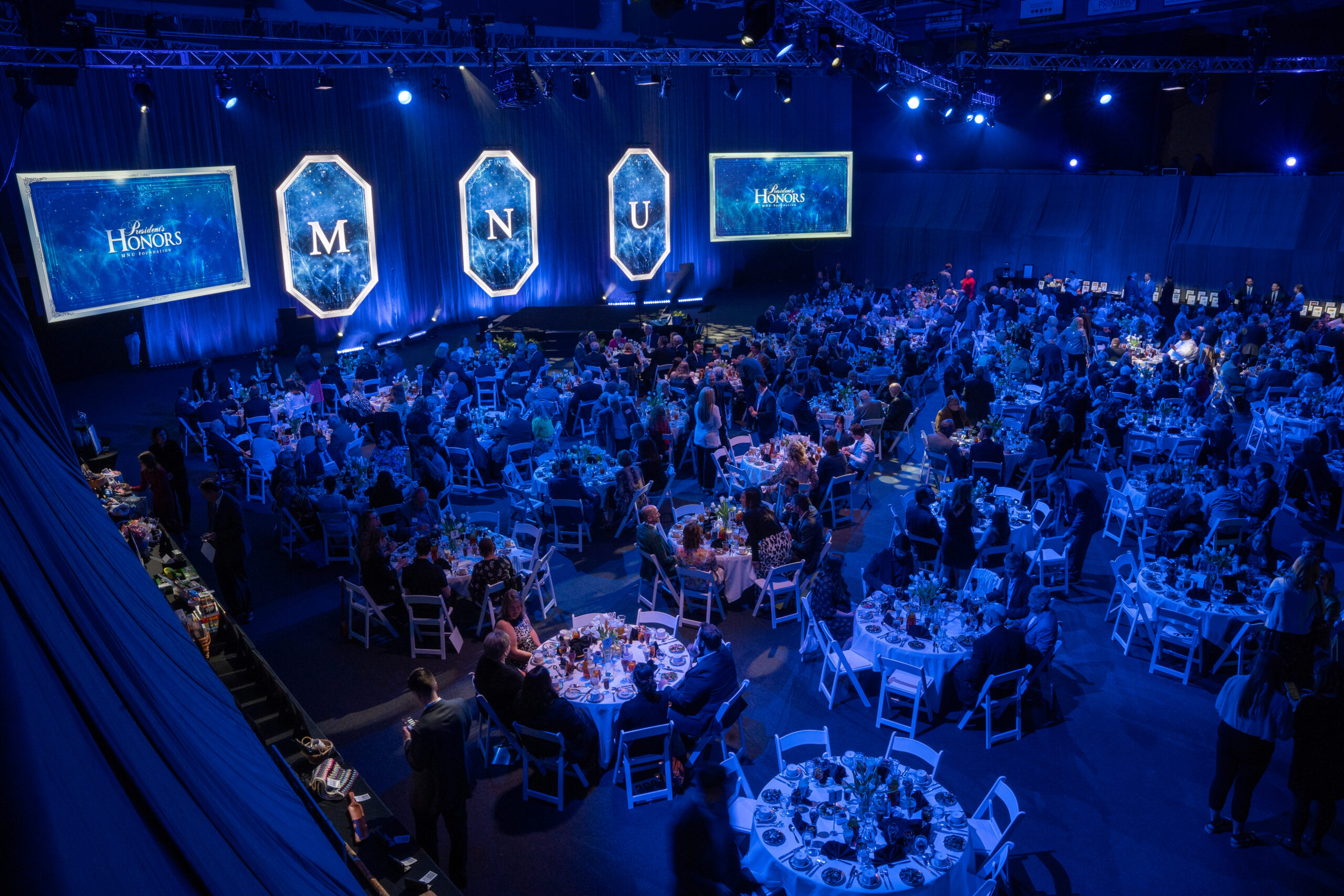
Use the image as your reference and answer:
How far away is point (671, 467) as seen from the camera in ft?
38.1

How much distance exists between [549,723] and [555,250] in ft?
65.7

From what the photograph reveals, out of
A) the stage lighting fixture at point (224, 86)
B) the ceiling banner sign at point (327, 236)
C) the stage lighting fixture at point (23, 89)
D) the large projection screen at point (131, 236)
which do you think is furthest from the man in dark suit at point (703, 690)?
the ceiling banner sign at point (327, 236)

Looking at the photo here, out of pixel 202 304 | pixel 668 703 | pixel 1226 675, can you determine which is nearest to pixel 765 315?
pixel 202 304

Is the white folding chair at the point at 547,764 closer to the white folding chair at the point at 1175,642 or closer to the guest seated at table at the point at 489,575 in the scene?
the guest seated at table at the point at 489,575

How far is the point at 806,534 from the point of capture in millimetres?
8672

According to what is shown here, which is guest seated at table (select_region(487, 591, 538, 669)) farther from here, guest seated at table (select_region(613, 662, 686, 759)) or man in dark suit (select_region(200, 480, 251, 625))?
man in dark suit (select_region(200, 480, 251, 625))

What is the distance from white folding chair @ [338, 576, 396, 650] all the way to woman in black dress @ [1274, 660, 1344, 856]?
702cm

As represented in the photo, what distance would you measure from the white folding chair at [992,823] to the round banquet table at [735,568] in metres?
3.50

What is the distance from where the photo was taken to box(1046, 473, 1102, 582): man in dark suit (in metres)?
8.91

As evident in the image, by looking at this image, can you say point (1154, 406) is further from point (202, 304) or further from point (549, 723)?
point (202, 304)

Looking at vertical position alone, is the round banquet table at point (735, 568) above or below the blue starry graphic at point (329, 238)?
below

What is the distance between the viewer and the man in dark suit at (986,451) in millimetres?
10453

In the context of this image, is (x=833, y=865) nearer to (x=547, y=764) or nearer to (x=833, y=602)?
(x=547, y=764)

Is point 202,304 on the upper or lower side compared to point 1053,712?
upper
